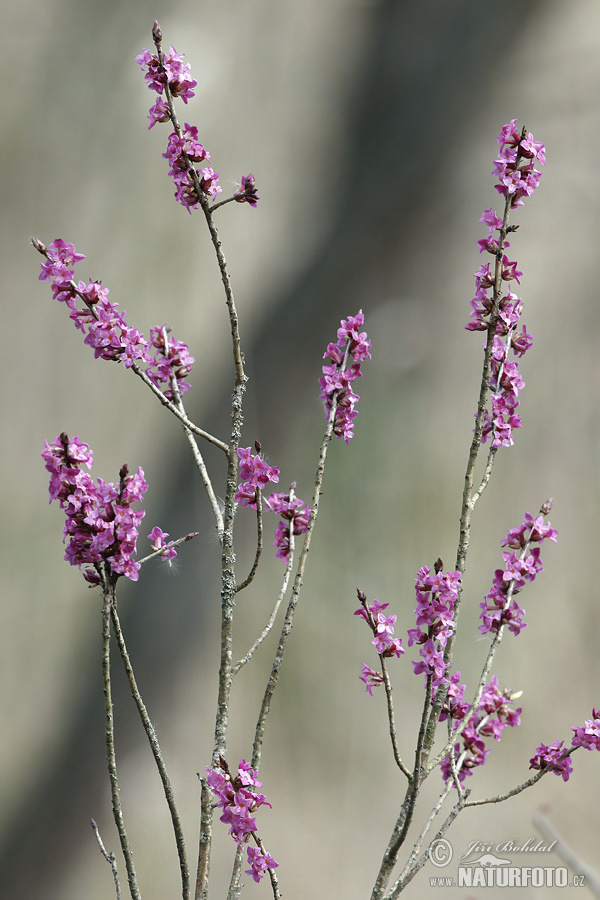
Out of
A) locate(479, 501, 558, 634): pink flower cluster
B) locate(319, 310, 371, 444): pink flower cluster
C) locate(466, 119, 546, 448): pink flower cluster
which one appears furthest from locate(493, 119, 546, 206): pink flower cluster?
locate(479, 501, 558, 634): pink flower cluster

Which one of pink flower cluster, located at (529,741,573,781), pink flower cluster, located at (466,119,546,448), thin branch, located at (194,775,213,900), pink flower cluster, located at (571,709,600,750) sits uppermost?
pink flower cluster, located at (466,119,546,448)

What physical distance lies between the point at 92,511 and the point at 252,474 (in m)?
0.15

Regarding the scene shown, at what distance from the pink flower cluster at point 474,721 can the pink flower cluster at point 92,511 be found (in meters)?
0.31

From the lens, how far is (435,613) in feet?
1.97

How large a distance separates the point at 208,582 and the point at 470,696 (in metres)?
0.37

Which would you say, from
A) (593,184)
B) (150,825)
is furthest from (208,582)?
(593,184)

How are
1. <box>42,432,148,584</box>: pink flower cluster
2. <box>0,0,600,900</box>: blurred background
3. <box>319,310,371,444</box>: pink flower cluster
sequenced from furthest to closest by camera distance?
<box>0,0,600,900</box>: blurred background < <box>319,310,371,444</box>: pink flower cluster < <box>42,432,148,584</box>: pink flower cluster

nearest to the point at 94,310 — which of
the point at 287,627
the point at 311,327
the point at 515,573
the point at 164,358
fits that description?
the point at 164,358

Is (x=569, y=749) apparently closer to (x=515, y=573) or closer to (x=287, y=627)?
(x=515, y=573)

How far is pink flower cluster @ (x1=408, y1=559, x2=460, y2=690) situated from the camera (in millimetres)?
595

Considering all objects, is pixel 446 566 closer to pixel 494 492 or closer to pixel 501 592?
pixel 494 492

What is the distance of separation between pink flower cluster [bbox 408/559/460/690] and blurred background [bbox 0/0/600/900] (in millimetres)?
404

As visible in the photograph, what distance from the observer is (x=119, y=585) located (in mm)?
1032

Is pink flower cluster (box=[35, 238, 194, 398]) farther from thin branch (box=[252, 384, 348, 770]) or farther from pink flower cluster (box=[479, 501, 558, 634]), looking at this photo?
pink flower cluster (box=[479, 501, 558, 634])
